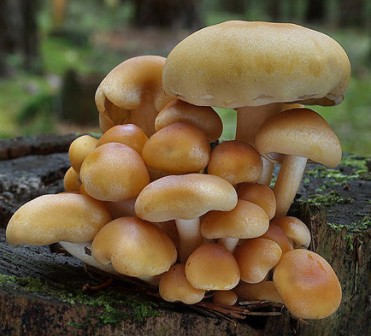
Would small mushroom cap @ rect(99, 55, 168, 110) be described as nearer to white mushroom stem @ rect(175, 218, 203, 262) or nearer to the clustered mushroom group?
the clustered mushroom group

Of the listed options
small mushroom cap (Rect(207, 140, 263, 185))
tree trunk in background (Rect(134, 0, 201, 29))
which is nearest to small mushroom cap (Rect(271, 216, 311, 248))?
small mushroom cap (Rect(207, 140, 263, 185))

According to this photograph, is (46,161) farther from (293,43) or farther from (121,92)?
(293,43)

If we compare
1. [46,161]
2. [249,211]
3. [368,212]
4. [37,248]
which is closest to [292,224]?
[249,211]

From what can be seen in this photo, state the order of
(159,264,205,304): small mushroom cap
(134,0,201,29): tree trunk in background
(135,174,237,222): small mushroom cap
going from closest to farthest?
(135,174,237,222): small mushroom cap
(159,264,205,304): small mushroom cap
(134,0,201,29): tree trunk in background

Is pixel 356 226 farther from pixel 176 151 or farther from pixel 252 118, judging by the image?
pixel 176 151

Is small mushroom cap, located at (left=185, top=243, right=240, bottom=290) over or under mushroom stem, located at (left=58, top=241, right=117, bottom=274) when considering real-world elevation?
over

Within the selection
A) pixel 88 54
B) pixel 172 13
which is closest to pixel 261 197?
pixel 88 54
